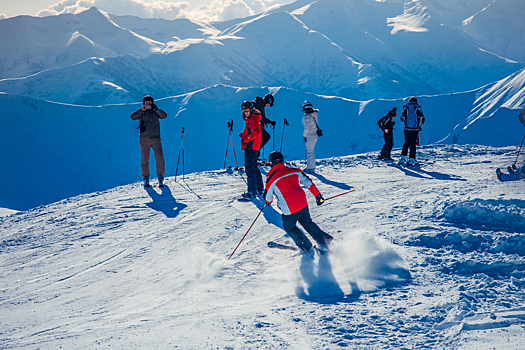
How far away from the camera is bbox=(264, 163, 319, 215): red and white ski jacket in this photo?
4895 mm

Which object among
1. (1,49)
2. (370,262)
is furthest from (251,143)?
(1,49)

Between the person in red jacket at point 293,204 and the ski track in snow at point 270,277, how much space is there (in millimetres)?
278

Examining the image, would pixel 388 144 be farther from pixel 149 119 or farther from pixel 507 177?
pixel 149 119

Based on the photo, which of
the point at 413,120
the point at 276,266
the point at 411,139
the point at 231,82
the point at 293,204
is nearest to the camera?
the point at 276,266

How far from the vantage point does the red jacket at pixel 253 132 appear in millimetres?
7602

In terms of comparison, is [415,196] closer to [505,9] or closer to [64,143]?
[64,143]

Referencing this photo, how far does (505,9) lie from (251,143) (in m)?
249

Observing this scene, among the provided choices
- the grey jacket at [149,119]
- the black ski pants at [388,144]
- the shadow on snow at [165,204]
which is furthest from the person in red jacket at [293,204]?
the black ski pants at [388,144]

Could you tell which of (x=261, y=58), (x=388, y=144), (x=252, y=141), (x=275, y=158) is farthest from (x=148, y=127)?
(x=261, y=58)

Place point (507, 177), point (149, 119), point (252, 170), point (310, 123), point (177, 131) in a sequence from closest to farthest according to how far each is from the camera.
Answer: point (507, 177), point (252, 170), point (149, 119), point (310, 123), point (177, 131)

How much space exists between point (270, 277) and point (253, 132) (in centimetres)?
385

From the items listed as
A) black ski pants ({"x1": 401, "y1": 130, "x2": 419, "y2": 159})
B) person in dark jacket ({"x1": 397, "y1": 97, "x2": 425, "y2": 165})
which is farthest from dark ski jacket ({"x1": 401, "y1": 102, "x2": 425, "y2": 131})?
black ski pants ({"x1": 401, "y1": 130, "x2": 419, "y2": 159})

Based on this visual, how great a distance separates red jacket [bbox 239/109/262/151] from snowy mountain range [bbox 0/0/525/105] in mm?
84310

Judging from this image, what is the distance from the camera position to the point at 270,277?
14.6 ft
